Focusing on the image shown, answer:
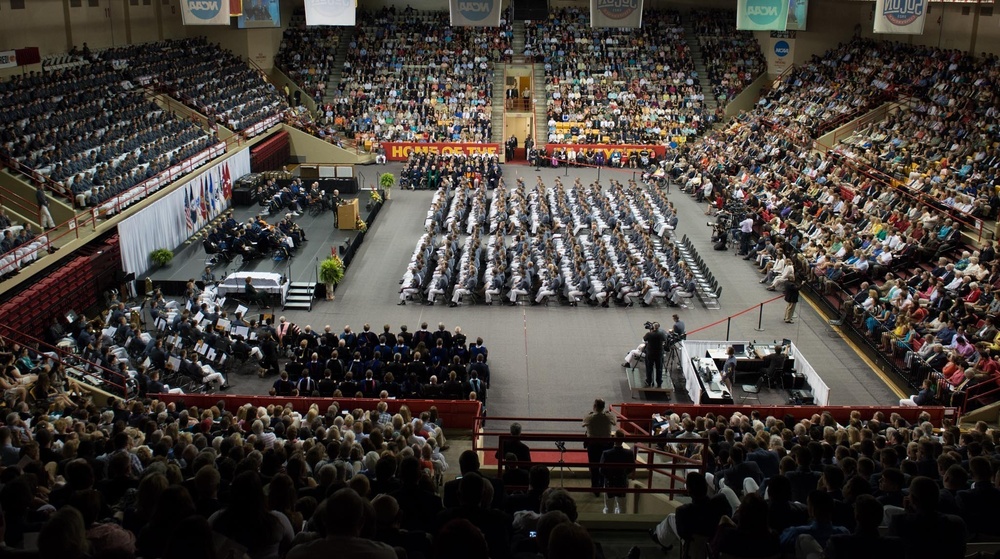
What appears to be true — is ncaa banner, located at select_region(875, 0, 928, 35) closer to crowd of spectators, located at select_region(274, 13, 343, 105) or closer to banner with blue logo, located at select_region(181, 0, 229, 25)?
banner with blue logo, located at select_region(181, 0, 229, 25)

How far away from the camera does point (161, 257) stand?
24234 mm

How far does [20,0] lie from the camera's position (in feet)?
95.4

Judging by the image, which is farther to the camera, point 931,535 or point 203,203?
point 203,203

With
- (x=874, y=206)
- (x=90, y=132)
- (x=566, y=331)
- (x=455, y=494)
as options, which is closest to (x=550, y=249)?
(x=566, y=331)

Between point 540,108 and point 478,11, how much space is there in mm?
16372

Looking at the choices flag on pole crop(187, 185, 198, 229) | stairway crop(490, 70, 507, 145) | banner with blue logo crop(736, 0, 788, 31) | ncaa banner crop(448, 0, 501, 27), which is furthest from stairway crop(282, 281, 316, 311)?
stairway crop(490, 70, 507, 145)

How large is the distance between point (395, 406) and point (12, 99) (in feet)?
61.3

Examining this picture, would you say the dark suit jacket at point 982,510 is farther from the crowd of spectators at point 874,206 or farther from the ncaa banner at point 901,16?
the ncaa banner at point 901,16

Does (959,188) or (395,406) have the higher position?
(959,188)

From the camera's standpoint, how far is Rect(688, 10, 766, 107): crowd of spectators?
1823 inches

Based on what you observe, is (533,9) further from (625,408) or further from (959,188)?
(625,408)

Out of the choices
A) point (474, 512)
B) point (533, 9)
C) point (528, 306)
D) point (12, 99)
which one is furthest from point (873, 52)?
point (474, 512)

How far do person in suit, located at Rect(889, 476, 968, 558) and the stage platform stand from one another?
1911 centimetres

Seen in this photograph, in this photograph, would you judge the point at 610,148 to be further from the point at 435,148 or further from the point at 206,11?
the point at 206,11
